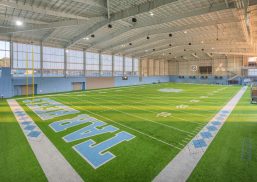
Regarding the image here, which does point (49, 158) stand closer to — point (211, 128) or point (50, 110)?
point (211, 128)

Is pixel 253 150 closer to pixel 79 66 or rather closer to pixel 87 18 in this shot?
pixel 87 18

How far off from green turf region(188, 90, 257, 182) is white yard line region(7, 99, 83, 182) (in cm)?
368

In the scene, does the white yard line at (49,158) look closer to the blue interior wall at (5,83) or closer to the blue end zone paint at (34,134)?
the blue end zone paint at (34,134)

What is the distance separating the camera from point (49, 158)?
616cm

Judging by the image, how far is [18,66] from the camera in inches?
1014

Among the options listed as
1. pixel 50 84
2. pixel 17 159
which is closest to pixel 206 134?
pixel 17 159

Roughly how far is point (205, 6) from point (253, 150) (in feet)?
47.0

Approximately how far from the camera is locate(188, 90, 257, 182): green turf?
16.6 feet

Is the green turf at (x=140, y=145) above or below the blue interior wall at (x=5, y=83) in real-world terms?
below

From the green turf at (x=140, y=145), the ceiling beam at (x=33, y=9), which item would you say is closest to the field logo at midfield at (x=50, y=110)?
the green turf at (x=140, y=145)

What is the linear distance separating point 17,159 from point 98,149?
2.85m

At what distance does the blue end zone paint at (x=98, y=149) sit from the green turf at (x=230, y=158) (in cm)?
294

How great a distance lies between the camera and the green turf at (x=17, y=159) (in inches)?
197

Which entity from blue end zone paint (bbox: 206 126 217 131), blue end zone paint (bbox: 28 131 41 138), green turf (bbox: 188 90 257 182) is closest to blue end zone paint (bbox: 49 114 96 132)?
blue end zone paint (bbox: 28 131 41 138)
